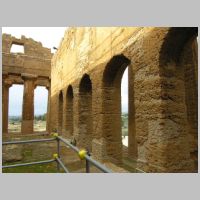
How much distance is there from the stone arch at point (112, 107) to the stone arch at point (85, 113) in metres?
2.28

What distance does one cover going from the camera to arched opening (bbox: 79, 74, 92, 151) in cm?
816

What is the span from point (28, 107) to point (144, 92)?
13777mm

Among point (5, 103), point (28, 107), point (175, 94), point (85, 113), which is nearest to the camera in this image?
point (175, 94)

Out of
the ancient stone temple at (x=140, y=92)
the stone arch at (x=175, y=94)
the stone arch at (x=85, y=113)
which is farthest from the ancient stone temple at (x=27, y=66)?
the stone arch at (x=175, y=94)

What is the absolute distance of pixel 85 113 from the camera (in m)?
8.32

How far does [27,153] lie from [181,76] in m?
5.63

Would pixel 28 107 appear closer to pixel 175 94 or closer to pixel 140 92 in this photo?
pixel 140 92

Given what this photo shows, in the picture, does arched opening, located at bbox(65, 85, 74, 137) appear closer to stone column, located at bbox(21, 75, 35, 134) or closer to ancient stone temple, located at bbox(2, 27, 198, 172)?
ancient stone temple, located at bbox(2, 27, 198, 172)

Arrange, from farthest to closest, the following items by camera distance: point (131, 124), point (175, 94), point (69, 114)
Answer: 1. point (69, 114)
2. point (131, 124)
3. point (175, 94)

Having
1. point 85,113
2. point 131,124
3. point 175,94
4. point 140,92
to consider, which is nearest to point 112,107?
point 140,92

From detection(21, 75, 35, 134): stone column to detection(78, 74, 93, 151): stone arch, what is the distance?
8.99 m

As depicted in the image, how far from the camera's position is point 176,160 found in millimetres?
3416

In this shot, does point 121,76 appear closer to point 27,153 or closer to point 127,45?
point 127,45

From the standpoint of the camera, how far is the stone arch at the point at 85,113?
321 inches
